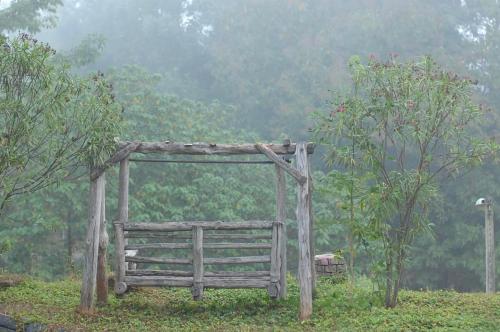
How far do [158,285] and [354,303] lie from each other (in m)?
3.17

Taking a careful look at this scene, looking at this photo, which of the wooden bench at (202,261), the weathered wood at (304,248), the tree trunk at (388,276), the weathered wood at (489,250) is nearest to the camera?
the weathered wood at (304,248)

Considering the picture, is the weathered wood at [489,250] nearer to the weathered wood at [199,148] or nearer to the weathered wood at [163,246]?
the weathered wood at [199,148]

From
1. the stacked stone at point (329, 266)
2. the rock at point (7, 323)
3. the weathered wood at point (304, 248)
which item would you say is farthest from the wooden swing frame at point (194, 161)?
the stacked stone at point (329, 266)

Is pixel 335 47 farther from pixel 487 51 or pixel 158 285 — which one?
pixel 158 285

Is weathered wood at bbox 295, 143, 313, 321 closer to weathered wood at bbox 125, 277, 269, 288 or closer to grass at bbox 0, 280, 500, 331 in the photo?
grass at bbox 0, 280, 500, 331

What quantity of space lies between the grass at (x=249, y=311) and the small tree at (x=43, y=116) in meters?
2.06

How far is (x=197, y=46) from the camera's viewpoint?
1501 inches

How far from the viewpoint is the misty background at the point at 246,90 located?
21438mm

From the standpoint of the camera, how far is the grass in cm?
1011

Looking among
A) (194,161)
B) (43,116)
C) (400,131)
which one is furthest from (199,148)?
(400,131)

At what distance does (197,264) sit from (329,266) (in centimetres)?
375

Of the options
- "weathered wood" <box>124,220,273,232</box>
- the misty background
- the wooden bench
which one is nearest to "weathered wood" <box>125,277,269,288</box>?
the wooden bench

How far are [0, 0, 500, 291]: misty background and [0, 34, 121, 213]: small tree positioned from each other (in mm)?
6293

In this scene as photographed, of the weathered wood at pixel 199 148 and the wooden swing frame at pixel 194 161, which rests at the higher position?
the weathered wood at pixel 199 148
